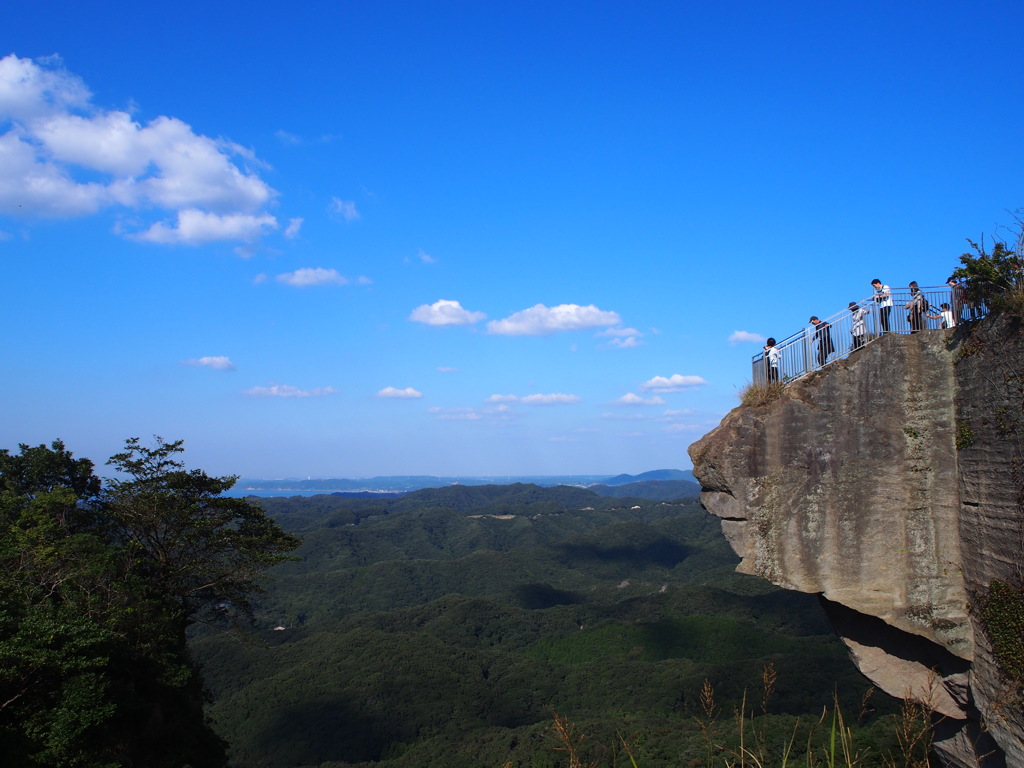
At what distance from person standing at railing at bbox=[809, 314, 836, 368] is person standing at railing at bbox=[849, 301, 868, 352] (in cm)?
34

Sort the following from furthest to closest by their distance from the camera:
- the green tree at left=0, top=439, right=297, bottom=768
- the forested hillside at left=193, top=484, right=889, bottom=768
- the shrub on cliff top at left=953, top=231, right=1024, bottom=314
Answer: the forested hillside at left=193, top=484, right=889, bottom=768 < the green tree at left=0, top=439, right=297, bottom=768 < the shrub on cliff top at left=953, top=231, right=1024, bottom=314

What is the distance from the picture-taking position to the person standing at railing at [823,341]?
1080cm

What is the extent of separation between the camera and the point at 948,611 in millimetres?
9734

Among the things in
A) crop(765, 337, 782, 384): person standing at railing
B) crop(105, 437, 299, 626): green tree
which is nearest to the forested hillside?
crop(105, 437, 299, 626): green tree

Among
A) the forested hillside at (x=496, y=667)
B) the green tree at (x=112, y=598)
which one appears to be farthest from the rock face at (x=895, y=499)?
the green tree at (x=112, y=598)

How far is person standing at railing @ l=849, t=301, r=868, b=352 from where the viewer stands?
10.5 m

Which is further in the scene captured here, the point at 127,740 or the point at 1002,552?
the point at 127,740

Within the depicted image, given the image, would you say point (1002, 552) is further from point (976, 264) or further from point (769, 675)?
point (769, 675)

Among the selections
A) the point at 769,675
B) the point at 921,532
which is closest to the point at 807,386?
the point at 921,532

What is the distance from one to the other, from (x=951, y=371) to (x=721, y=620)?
68796mm

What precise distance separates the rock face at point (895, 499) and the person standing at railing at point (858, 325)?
0.76 ft

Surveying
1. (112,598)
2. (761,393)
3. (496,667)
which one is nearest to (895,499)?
(761,393)

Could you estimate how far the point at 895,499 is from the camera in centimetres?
1005

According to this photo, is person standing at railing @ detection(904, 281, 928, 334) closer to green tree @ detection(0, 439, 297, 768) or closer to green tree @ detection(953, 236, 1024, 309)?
green tree @ detection(953, 236, 1024, 309)
